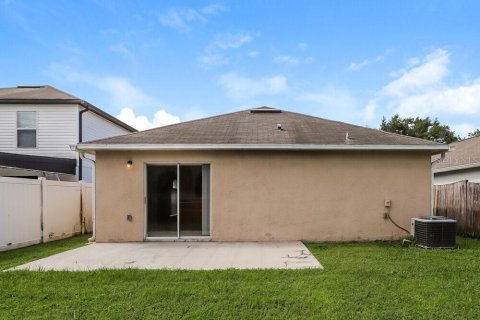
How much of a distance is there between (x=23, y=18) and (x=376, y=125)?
128ft

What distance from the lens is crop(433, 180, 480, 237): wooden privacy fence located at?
9656 mm

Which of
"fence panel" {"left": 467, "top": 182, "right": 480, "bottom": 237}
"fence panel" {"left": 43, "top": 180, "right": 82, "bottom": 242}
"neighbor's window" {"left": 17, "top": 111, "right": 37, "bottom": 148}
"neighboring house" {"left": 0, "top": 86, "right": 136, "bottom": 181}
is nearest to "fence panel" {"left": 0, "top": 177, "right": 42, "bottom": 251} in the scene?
"fence panel" {"left": 43, "top": 180, "right": 82, "bottom": 242}

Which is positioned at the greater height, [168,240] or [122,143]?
[122,143]

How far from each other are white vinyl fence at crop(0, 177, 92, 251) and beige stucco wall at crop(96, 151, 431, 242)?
5.55 ft

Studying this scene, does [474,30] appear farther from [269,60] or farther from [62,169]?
[62,169]

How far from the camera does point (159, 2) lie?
12062 mm

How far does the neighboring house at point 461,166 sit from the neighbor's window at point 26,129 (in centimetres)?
1579

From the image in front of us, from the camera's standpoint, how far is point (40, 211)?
30.6 ft

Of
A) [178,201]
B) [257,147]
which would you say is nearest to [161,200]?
[178,201]

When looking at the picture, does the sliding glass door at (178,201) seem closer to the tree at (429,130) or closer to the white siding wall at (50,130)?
the white siding wall at (50,130)

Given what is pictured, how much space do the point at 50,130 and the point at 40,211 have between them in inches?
229

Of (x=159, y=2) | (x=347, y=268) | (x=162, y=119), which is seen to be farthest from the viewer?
(x=162, y=119)

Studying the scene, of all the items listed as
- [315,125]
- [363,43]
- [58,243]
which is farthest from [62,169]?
[363,43]

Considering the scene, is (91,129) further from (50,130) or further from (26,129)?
(26,129)
